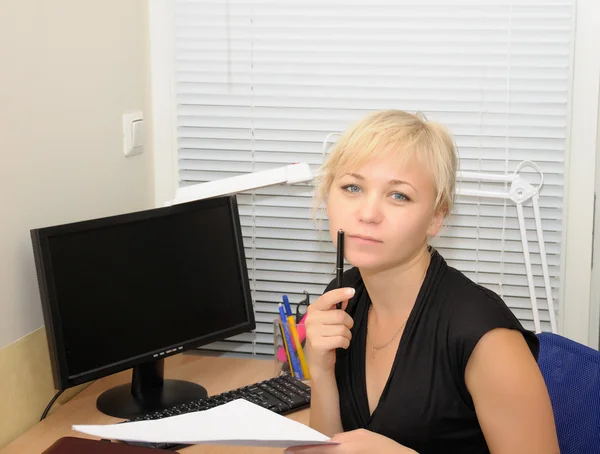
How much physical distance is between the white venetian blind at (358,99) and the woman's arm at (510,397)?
0.89 metres

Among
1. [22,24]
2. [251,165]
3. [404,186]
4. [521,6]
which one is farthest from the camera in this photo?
[251,165]

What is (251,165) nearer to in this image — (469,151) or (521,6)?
(469,151)

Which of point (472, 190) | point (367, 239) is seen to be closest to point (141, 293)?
point (367, 239)

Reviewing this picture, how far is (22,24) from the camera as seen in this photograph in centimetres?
167

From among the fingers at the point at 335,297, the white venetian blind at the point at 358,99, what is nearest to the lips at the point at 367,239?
the fingers at the point at 335,297

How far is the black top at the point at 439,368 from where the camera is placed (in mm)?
1395

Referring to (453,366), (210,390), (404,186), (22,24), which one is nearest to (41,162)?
(22,24)

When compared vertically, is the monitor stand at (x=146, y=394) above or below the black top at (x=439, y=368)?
below

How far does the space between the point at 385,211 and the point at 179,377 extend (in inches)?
33.9

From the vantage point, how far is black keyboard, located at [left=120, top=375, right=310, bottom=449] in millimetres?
1738

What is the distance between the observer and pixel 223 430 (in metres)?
1.22

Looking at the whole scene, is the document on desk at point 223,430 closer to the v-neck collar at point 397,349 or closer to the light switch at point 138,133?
the v-neck collar at point 397,349

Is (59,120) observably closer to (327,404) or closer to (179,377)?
(179,377)

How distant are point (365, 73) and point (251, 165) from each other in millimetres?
399
